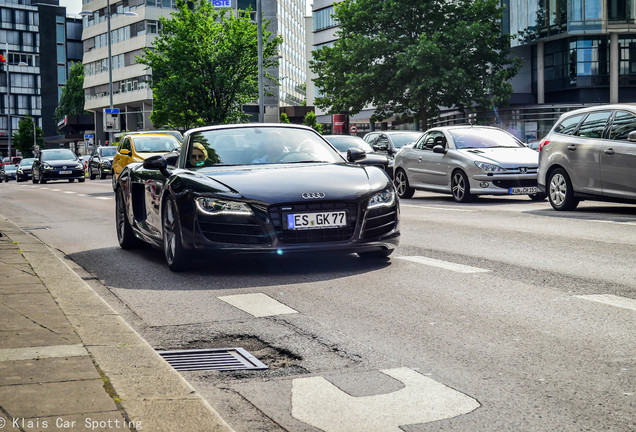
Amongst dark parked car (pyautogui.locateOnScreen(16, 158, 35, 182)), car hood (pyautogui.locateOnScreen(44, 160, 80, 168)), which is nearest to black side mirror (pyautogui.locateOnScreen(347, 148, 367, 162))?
car hood (pyautogui.locateOnScreen(44, 160, 80, 168))

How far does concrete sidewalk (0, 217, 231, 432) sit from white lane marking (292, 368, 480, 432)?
48cm

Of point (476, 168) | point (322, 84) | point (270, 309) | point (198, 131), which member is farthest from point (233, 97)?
point (270, 309)

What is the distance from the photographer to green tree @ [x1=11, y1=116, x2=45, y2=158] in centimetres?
15925

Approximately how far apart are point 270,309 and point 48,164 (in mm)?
43014

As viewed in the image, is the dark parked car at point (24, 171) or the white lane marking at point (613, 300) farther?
the dark parked car at point (24, 171)

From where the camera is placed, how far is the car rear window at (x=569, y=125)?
617 inches

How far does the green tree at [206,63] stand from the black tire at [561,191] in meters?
37.9

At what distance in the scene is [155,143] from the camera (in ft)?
85.4

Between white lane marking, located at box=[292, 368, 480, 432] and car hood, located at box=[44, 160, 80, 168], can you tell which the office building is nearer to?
car hood, located at box=[44, 160, 80, 168]

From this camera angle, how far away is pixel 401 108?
177ft

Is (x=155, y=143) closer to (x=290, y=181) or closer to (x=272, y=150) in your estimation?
(x=272, y=150)

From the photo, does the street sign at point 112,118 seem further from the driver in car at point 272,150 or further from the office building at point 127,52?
the driver in car at point 272,150

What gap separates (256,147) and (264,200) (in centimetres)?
157

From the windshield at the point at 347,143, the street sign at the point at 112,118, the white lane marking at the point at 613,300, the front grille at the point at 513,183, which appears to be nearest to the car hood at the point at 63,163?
the street sign at the point at 112,118
